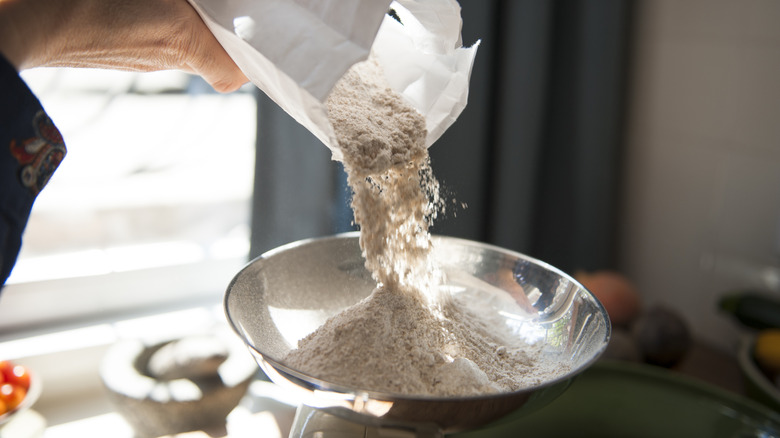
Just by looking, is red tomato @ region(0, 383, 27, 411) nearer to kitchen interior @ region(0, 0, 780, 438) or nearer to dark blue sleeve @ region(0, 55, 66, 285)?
kitchen interior @ region(0, 0, 780, 438)

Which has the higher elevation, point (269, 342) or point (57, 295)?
point (269, 342)

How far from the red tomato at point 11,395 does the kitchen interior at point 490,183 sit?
13 cm

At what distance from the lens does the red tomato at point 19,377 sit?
878 millimetres

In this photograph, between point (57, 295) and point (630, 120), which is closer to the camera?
point (57, 295)

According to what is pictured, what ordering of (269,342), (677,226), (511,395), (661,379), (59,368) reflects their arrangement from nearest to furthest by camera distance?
(511,395) < (269,342) < (661,379) < (59,368) < (677,226)

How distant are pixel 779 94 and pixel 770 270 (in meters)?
0.31

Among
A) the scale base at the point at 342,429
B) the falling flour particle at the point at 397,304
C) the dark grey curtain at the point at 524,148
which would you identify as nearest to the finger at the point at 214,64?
the falling flour particle at the point at 397,304

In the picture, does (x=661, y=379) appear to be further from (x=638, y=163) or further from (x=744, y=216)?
(x=638, y=163)

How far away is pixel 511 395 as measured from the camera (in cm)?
40

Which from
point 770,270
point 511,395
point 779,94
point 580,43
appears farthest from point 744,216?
point 511,395

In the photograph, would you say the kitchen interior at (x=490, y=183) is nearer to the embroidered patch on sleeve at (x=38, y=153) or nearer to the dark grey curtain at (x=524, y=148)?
the dark grey curtain at (x=524, y=148)

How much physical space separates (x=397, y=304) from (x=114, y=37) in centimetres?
34

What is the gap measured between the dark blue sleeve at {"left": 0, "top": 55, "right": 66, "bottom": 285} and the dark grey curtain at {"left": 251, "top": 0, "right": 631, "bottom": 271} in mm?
492

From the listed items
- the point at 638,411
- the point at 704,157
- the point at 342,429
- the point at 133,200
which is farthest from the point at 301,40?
the point at 704,157
